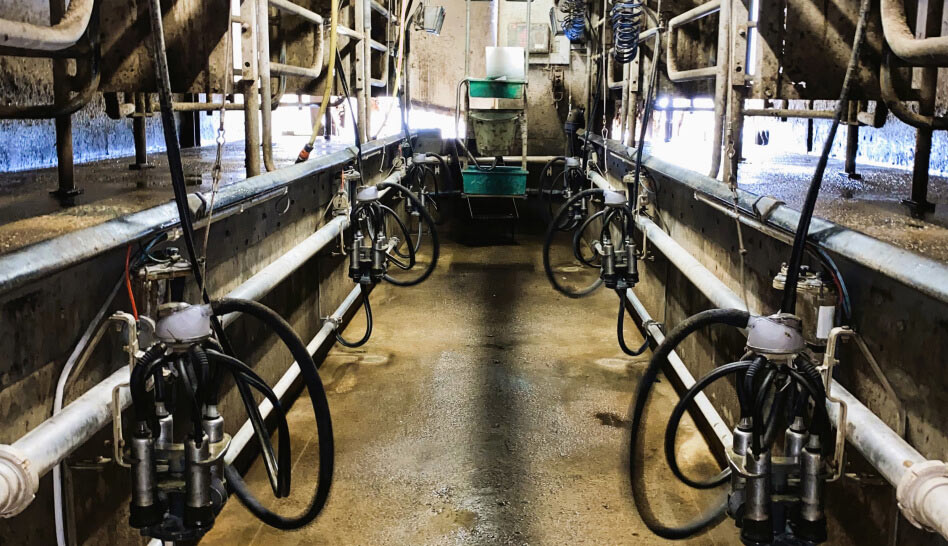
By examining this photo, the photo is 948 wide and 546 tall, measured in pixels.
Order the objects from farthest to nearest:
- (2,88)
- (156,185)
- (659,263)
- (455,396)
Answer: (659,263)
(455,396)
(2,88)
(156,185)

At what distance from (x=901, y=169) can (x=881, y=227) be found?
2489mm

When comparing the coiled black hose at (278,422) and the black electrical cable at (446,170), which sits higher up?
the black electrical cable at (446,170)

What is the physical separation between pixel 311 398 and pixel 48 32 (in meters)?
1.02

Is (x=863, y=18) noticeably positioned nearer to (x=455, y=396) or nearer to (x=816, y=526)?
(x=816, y=526)

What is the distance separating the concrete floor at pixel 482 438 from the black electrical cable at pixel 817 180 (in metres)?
1.18

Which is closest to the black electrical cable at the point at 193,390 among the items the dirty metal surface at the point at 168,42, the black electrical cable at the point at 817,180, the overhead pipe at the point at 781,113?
the black electrical cable at the point at 817,180

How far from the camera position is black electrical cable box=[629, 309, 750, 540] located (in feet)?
6.60

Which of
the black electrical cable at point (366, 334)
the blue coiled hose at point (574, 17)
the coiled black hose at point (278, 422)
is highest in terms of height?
the blue coiled hose at point (574, 17)

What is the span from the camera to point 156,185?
9.84ft

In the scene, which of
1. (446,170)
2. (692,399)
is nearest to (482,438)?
(692,399)

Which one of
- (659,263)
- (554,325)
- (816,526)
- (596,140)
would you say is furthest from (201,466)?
(596,140)

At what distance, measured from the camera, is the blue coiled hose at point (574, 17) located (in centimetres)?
736

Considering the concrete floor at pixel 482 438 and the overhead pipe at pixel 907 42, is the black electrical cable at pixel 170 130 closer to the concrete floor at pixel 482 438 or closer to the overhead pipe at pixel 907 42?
the concrete floor at pixel 482 438

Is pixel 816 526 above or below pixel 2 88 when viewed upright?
below
